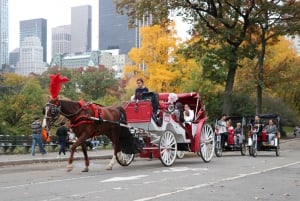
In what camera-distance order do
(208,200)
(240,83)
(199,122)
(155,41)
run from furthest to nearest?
(155,41), (240,83), (199,122), (208,200)

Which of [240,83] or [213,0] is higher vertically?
[213,0]

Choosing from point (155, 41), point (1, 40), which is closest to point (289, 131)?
point (155, 41)

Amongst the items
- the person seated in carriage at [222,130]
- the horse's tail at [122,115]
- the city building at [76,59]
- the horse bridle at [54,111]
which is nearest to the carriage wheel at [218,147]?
the person seated in carriage at [222,130]

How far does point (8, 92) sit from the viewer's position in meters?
53.0

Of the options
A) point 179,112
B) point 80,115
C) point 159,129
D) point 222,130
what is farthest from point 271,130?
point 80,115

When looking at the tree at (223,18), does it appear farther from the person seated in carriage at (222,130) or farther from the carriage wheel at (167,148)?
the carriage wheel at (167,148)

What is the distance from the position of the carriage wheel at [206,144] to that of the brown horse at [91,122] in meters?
3.51

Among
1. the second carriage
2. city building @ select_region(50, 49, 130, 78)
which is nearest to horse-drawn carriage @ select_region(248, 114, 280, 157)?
the second carriage

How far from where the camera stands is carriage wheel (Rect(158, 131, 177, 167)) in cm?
1644

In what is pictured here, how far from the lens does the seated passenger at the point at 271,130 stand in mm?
23984

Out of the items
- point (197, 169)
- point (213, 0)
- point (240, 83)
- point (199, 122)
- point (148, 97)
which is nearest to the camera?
point (197, 169)

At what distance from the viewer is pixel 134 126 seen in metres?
16.8

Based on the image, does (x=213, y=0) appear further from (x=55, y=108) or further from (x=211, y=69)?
(x=55, y=108)

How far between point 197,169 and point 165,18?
762 inches
